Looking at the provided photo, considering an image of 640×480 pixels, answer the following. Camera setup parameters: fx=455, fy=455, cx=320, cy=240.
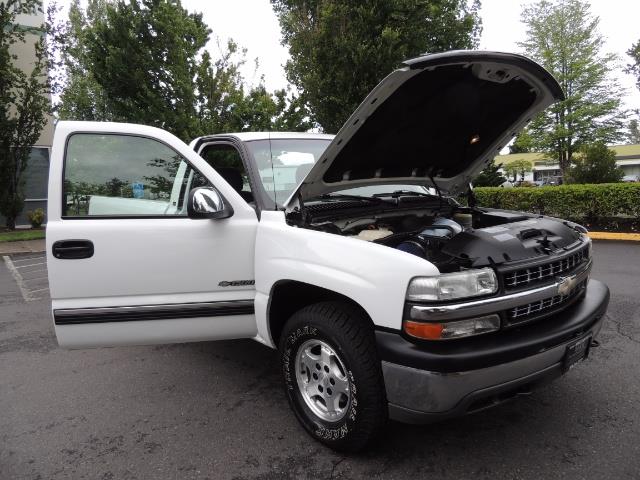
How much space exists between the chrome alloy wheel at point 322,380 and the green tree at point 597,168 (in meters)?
11.8

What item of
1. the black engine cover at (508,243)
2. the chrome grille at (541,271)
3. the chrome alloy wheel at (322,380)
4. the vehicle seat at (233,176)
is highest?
the vehicle seat at (233,176)

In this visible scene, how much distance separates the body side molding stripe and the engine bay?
72 cm

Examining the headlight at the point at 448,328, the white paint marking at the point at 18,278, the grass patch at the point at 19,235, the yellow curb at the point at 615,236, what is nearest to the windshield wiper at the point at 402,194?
the headlight at the point at 448,328

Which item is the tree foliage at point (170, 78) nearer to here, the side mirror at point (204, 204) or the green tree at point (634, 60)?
the side mirror at point (204, 204)

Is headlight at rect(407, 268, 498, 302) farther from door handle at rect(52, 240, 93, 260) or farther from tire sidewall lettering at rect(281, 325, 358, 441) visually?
door handle at rect(52, 240, 93, 260)

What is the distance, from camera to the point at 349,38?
10.6 metres

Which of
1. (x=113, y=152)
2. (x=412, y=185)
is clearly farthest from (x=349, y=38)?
(x=113, y=152)

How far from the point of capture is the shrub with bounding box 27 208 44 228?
14289 millimetres

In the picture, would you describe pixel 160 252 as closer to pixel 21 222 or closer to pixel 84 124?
pixel 84 124

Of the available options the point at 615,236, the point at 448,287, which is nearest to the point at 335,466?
the point at 448,287

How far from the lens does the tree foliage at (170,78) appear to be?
11.7 metres

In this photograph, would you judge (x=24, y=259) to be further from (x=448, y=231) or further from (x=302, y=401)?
(x=448, y=231)

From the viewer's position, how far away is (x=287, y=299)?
2.96m

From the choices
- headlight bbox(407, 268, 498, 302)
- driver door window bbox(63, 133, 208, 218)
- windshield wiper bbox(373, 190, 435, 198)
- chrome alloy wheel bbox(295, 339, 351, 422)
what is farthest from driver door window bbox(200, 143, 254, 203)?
headlight bbox(407, 268, 498, 302)
